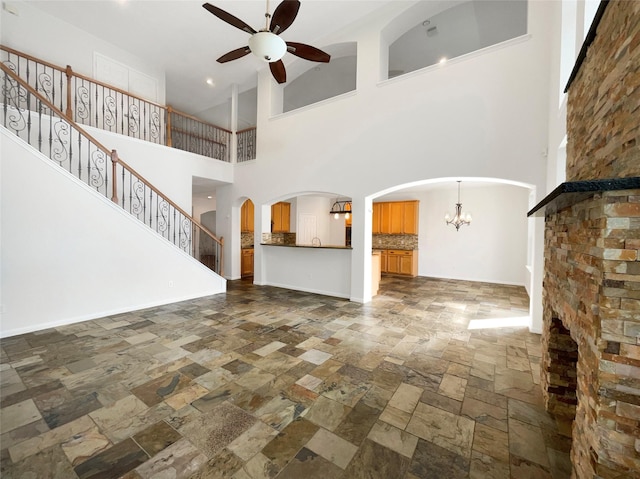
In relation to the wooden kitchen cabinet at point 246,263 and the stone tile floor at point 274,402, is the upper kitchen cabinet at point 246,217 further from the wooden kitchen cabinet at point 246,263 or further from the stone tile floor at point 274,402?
the stone tile floor at point 274,402

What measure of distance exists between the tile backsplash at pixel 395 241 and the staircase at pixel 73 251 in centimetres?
613

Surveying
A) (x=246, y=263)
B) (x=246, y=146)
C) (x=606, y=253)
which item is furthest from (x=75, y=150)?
(x=606, y=253)

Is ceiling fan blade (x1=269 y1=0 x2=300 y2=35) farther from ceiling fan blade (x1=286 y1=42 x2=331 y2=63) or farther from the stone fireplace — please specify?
the stone fireplace

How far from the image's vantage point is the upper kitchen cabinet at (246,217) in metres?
9.08

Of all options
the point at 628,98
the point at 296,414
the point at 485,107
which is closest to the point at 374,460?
the point at 296,414

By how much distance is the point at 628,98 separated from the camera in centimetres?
133

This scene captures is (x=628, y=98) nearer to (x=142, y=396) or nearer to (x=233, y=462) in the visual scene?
(x=233, y=462)

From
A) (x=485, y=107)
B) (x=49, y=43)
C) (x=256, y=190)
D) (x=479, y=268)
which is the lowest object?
(x=479, y=268)

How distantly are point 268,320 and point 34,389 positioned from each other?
2616mm

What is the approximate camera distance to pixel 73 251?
411cm

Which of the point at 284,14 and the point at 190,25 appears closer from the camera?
the point at 284,14

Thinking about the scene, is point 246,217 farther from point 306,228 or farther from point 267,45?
point 267,45

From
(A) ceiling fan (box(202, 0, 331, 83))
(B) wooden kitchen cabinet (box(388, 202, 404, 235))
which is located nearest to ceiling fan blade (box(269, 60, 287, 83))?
(A) ceiling fan (box(202, 0, 331, 83))

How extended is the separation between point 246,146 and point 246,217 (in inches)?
95.6
